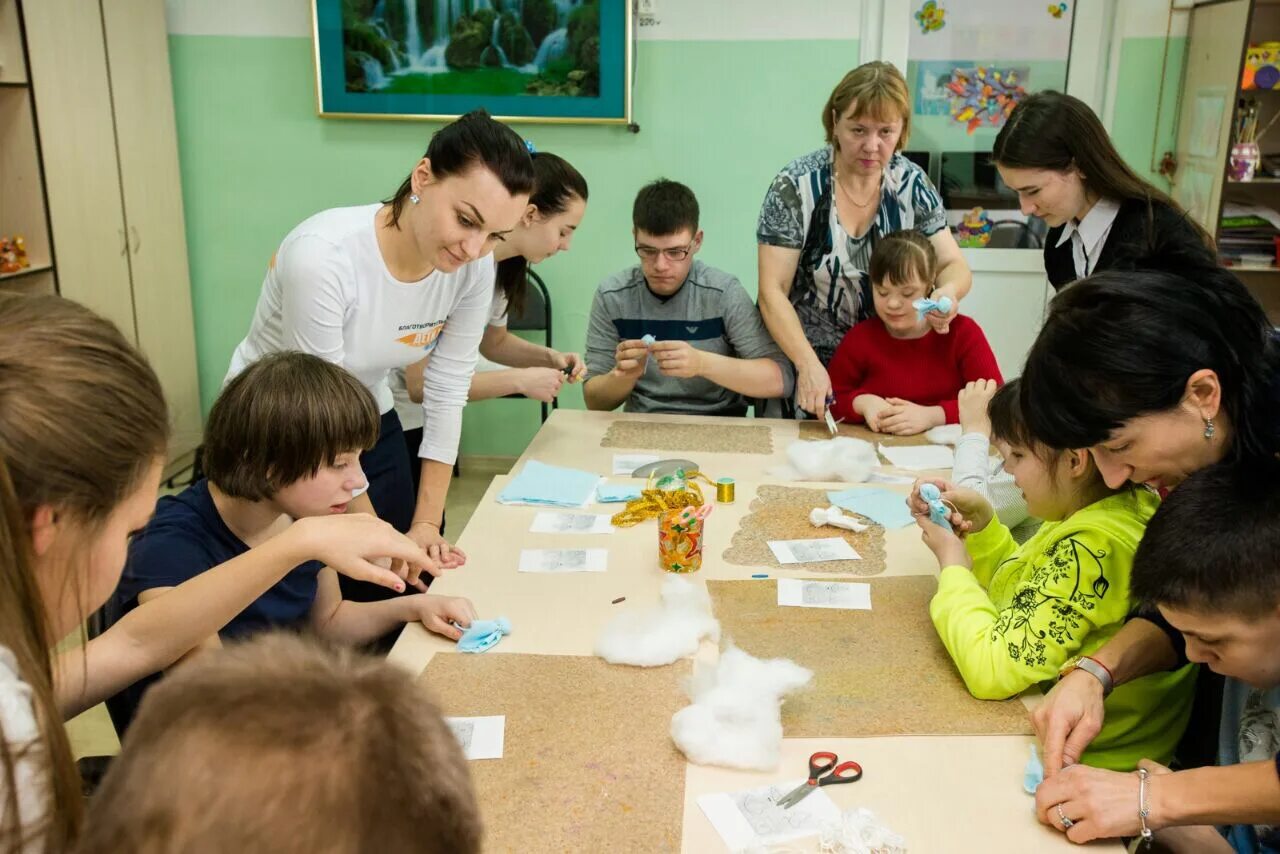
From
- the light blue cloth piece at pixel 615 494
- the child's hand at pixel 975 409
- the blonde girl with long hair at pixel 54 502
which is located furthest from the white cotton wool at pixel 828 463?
the blonde girl with long hair at pixel 54 502

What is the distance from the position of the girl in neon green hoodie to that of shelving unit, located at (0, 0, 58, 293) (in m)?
3.12

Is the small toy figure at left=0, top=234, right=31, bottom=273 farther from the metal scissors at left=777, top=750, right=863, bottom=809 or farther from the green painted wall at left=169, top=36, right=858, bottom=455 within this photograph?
the metal scissors at left=777, top=750, right=863, bottom=809

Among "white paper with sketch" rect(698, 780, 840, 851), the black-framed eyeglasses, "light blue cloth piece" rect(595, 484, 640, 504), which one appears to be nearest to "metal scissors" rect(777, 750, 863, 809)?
"white paper with sketch" rect(698, 780, 840, 851)

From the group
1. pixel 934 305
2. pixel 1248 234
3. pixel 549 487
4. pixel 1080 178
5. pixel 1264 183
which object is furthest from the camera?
pixel 1248 234

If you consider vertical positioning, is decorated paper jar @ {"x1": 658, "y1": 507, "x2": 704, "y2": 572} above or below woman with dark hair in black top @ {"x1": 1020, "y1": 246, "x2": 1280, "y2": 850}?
below

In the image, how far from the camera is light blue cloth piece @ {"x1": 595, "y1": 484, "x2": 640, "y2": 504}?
7.15 feet

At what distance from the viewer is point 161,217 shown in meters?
4.11

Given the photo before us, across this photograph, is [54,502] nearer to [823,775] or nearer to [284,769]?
[284,769]

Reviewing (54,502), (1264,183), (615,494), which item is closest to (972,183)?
(1264,183)

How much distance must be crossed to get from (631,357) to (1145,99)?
2.56m

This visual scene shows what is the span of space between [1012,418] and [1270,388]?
0.37 meters

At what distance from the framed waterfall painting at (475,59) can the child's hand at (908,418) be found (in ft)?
6.39

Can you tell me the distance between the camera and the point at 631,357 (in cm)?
270

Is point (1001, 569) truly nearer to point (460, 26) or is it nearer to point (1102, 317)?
point (1102, 317)
